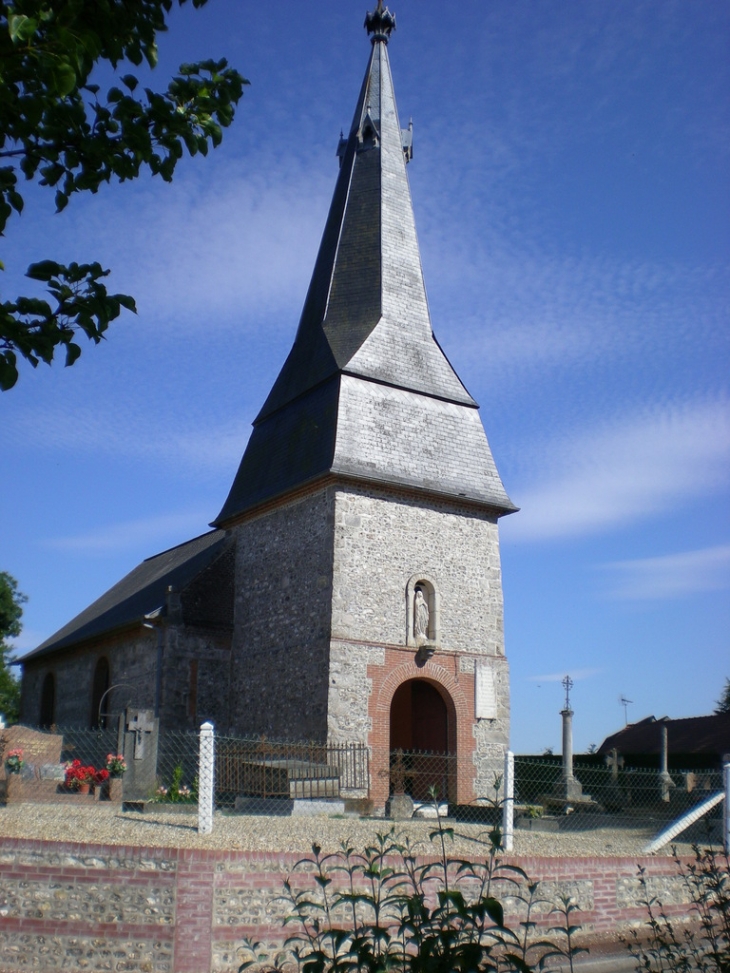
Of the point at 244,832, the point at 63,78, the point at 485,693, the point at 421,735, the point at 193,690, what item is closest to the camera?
the point at 63,78

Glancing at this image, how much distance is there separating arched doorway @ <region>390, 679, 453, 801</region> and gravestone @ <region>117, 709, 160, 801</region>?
5.56 meters

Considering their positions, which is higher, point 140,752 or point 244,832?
point 140,752

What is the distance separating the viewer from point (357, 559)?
18.7 meters

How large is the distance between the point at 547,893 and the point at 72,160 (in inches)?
318

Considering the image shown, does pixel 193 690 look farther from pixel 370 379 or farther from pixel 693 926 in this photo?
pixel 693 926

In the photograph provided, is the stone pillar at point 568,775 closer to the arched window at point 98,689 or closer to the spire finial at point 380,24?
the arched window at point 98,689

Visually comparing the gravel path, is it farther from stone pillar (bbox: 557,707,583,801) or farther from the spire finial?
the spire finial

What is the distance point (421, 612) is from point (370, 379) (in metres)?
5.19

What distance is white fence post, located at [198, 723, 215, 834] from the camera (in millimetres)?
9633

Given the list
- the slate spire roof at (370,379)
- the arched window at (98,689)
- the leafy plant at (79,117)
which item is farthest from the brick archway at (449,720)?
the leafy plant at (79,117)

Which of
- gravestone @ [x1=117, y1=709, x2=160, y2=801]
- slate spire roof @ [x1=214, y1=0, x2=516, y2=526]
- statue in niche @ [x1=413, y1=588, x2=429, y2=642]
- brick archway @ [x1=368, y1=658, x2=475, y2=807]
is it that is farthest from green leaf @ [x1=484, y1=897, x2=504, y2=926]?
statue in niche @ [x1=413, y1=588, x2=429, y2=642]

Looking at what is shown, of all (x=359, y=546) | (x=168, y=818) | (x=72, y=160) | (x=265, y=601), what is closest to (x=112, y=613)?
(x=265, y=601)

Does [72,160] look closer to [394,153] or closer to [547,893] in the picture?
[547,893]

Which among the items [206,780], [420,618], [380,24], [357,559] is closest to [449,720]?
[420,618]
